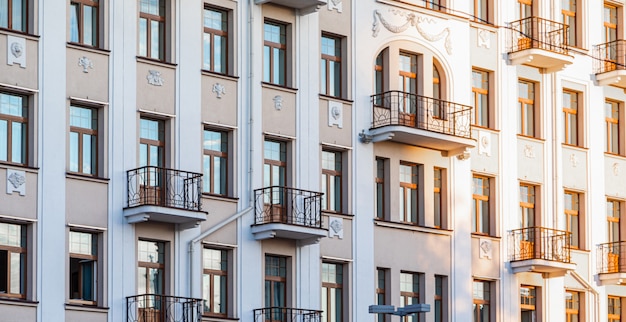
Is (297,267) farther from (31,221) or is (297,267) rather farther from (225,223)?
(31,221)

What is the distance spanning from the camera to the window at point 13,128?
36969mm

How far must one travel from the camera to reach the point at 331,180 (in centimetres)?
4269

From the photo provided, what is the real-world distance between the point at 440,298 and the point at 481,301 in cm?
146

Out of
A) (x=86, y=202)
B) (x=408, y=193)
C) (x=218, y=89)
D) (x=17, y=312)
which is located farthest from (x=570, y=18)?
(x=17, y=312)

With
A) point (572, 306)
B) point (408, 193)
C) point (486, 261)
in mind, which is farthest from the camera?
point (572, 306)

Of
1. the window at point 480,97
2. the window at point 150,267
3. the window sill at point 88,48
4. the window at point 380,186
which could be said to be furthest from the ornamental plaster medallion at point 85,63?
the window at point 480,97

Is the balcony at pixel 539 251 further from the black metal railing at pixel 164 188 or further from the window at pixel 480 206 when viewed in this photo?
the black metal railing at pixel 164 188

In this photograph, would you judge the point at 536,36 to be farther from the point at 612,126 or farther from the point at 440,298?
the point at 440,298

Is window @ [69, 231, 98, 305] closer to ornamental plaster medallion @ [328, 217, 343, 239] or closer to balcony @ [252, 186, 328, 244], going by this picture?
balcony @ [252, 186, 328, 244]

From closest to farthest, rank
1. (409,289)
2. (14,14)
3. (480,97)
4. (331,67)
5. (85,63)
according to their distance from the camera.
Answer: (14,14), (85,63), (331,67), (409,289), (480,97)

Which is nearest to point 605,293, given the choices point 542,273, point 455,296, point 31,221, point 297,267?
point 542,273

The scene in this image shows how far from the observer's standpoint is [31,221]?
121 ft

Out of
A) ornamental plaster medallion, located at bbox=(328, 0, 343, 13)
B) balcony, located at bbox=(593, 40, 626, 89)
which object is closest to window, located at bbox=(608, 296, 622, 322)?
balcony, located at bbox=(593, 40, 626, 89)

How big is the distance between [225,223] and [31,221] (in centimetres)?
473
